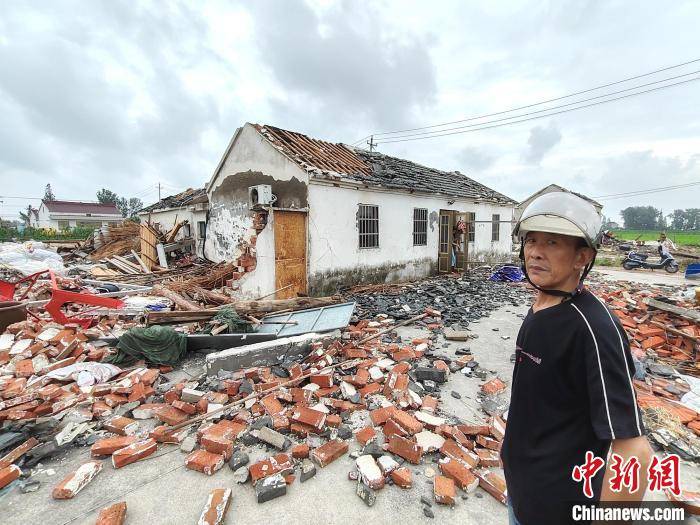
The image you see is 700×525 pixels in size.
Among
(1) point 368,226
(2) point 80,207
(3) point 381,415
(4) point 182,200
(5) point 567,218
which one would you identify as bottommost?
(3) point 381,415

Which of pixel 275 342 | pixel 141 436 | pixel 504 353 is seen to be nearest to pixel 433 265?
pixel 504 353

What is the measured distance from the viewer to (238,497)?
2.37 metres

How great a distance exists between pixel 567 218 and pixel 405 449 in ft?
7.88

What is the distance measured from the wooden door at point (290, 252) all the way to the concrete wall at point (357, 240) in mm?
238

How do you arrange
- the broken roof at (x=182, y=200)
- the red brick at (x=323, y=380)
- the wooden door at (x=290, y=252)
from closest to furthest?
the red brick at (x=323, y=380) < the wooden door at (x=290, y=252) < the broken roof at (x=182, y=200)

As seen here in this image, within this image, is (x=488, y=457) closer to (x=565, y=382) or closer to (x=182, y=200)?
(x=565, y=382)

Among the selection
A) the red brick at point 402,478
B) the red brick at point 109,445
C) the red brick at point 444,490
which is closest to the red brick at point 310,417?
the red brick at point 402,478

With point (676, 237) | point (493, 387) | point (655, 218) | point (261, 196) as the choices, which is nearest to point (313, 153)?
point (261, 196)

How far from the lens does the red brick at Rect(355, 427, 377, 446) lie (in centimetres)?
289

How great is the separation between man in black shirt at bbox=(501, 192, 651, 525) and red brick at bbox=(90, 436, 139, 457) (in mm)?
3263

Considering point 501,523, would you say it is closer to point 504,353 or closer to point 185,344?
point 504,353

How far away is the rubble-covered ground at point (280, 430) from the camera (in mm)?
Result: 2328

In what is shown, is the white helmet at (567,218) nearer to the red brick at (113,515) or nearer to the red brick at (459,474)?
the red brick at (459,474)

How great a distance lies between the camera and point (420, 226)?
11.5 metres
